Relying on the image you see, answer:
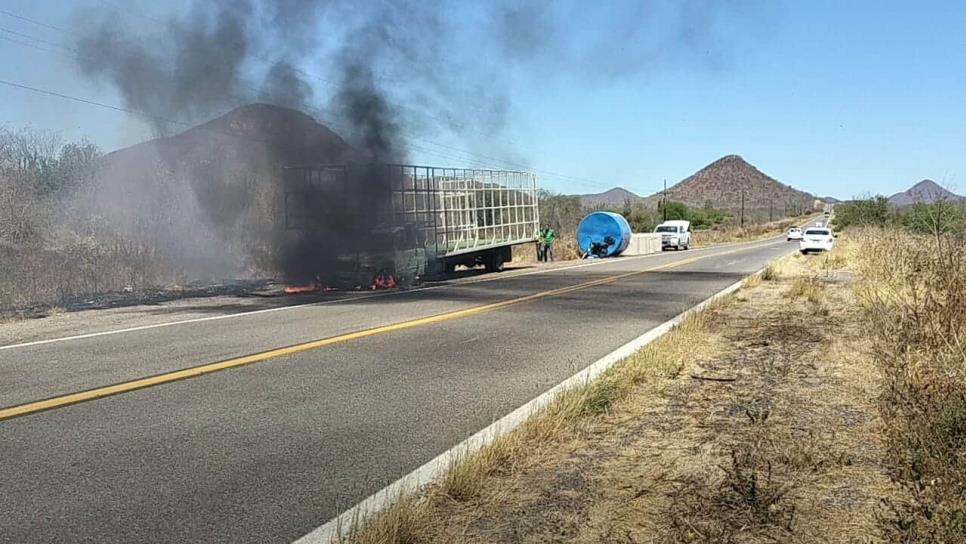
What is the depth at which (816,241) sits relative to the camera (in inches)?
1415

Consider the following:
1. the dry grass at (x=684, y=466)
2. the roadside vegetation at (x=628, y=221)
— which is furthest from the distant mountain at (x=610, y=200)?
the dry grass at (x=684, y=466)

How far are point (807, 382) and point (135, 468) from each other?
525cm

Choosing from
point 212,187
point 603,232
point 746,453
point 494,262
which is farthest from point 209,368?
point 603,232

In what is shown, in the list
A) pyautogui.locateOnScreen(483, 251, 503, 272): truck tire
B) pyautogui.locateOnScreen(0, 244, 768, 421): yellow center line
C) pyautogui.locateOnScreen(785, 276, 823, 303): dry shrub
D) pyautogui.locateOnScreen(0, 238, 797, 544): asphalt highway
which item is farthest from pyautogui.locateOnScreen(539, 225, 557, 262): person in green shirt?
pyautogui.locateOnScreen(0, 238, 797, 544): asphalt highway

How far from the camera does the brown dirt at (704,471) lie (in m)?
3.53

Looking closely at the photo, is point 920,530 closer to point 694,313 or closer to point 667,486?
point 667,486

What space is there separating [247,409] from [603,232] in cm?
3375

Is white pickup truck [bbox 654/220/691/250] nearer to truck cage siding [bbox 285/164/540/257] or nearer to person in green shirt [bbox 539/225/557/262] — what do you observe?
person in green shirt [bbox 539/225/557/262]

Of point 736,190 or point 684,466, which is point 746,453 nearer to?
point 684,466

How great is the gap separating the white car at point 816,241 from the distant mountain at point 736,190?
421 feet

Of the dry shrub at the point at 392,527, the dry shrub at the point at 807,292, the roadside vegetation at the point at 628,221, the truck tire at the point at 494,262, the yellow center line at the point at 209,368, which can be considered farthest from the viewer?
the roadside vegetation at the point at 628,221

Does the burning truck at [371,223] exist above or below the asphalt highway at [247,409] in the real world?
above

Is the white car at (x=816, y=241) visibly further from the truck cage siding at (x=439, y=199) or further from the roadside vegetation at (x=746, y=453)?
the roadside vegetation at (x=746, y=453)

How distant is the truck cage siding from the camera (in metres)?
19.6
